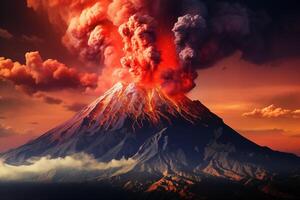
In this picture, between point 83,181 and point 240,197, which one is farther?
point 83,181

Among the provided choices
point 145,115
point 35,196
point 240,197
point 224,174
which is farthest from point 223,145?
point 35,196

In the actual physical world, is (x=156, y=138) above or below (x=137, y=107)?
below

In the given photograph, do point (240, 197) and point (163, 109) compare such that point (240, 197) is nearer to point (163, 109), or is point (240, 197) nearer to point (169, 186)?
point (169, 186)

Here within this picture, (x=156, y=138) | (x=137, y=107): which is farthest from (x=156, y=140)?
(x=137, y=107)

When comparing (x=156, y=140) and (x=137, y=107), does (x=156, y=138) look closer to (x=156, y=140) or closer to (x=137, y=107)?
(x=156, y=140)
